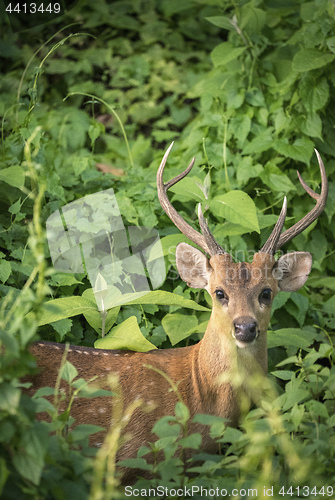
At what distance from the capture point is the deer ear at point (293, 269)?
313cm

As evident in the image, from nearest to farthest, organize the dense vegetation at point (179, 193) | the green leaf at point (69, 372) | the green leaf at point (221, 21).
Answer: the dense vegetation at point (179, 193)
the green leaf at point (69, 372)
the green leaf at point (221, 21)

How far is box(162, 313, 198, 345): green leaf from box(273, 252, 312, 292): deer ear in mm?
576

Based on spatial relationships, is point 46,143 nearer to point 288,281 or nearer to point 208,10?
point 288,281

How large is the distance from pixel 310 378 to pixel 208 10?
16.4 ft

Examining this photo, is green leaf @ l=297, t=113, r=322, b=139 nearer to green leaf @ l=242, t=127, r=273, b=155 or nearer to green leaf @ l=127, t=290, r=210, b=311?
green leaf @ l=242, t=127, r=273, b=155

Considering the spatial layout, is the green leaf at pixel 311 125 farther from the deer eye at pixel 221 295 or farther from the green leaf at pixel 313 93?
the deer eye at pixel 221 295

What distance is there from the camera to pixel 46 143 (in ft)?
13.9

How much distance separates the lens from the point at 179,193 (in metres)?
3.66

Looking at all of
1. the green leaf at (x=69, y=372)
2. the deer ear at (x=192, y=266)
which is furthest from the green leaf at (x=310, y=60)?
the green leaf at (x=69, y=372)

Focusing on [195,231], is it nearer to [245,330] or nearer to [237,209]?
[237,209]

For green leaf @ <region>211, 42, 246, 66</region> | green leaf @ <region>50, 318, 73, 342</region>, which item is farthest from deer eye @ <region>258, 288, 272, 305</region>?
green leaf @ <region>211, 42, 246, 66</region>

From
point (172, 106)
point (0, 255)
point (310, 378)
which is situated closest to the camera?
point (310, 378)

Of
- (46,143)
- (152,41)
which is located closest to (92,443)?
(46,143)

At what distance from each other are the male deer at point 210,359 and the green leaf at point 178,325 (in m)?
0.21
